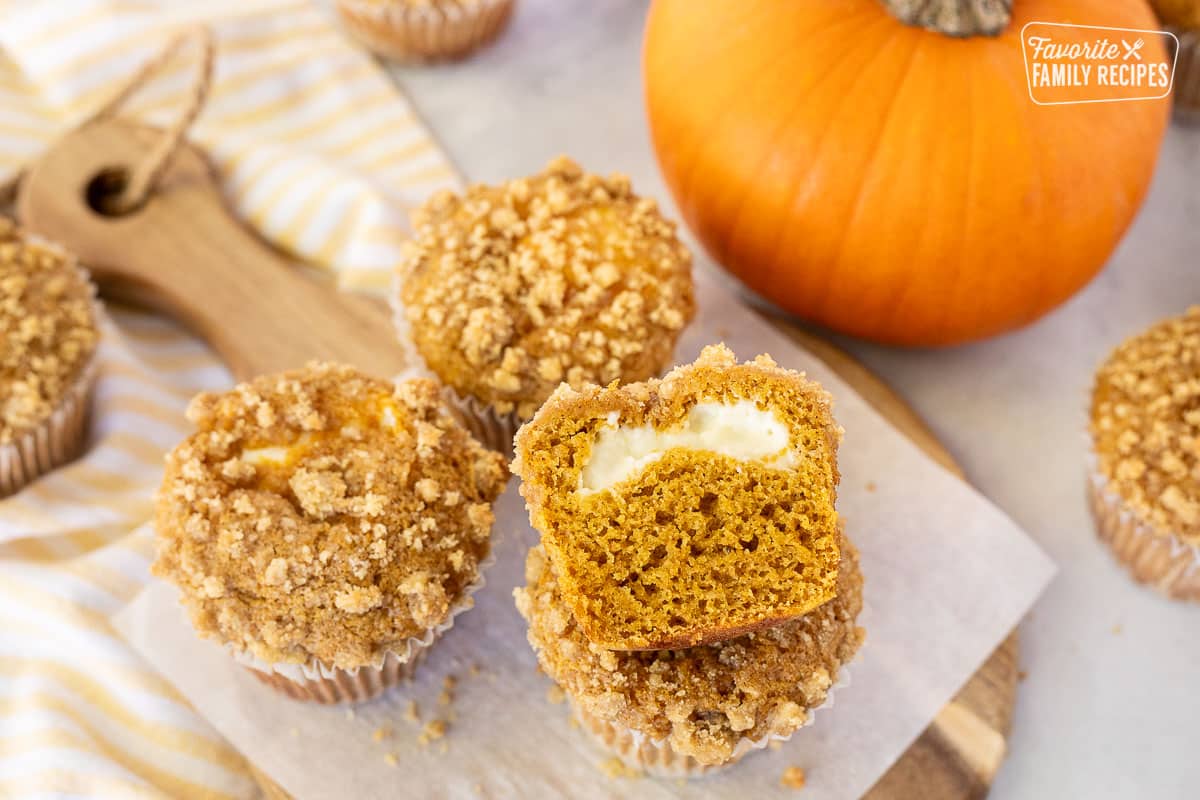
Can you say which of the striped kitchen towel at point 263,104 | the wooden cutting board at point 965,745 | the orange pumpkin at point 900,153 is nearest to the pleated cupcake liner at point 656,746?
the wooden cutting board at point 965,745

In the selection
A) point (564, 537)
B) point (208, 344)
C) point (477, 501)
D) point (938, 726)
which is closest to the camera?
point (564, 537)

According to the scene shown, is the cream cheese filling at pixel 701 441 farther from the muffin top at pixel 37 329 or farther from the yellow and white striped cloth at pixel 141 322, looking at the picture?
the muffin top at pixel 37 329

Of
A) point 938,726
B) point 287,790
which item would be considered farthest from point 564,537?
point 938,726

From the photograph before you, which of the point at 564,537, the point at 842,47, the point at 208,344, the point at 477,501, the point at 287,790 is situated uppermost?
the point at 842,47

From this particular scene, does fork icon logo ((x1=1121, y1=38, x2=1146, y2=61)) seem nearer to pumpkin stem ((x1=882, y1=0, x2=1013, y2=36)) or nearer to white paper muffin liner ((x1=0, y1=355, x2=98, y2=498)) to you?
pumpkin stem ((x1=882, y1=0, x2=1013, y2=36))

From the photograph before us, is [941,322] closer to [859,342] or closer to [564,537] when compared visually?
[859,342]

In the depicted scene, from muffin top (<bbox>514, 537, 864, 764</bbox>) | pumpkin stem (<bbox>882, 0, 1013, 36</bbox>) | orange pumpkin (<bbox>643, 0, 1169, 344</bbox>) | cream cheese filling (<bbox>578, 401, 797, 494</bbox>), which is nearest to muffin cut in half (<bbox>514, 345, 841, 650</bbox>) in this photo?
→ cream cheese filling (<bbox>578, 401, 797, 494</bbox>)
